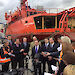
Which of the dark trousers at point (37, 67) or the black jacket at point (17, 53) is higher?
the black jacket at point (17, 53)

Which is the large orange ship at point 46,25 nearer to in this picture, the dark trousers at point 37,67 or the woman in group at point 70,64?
the dark trousers at point 37,67

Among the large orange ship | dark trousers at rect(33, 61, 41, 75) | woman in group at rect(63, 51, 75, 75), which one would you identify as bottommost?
dark trousers at rect(33, 61, 41, 75)

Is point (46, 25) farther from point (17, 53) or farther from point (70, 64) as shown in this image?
point (70, 64)

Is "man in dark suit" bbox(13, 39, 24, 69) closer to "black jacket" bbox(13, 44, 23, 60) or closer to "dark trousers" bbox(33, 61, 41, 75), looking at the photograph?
"black jacket" bbox(13, 44, 23, 60)

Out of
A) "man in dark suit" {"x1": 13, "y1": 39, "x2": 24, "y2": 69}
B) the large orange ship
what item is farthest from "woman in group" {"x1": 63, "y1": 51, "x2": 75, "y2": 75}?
the large orange ship

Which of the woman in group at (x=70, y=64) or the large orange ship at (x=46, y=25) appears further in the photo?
the large orange ship at (x=46, y=25)

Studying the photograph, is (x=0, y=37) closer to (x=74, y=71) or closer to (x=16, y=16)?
(x=74, y=71)

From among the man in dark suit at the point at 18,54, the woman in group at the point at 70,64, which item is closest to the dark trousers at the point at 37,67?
the man in dark suit at the point at 18,54

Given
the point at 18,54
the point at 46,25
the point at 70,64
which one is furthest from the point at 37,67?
the point at 46,25

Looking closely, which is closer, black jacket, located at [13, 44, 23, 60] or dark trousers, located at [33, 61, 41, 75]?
dark trousers, located at [33, 61, 41, 75]

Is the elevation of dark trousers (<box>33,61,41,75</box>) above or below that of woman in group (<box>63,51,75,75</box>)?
below

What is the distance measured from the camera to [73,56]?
1116 mm

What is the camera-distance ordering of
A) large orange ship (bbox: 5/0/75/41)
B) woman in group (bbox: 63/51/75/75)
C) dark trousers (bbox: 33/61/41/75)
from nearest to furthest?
woman in group (bbox: 63/51/75/75) < dark trousers (bbox: 33/61/41/75) < large orange ship (bbox: 5/0/75/41)

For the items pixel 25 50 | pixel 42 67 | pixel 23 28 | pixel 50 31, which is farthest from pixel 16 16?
pixel 42 67
